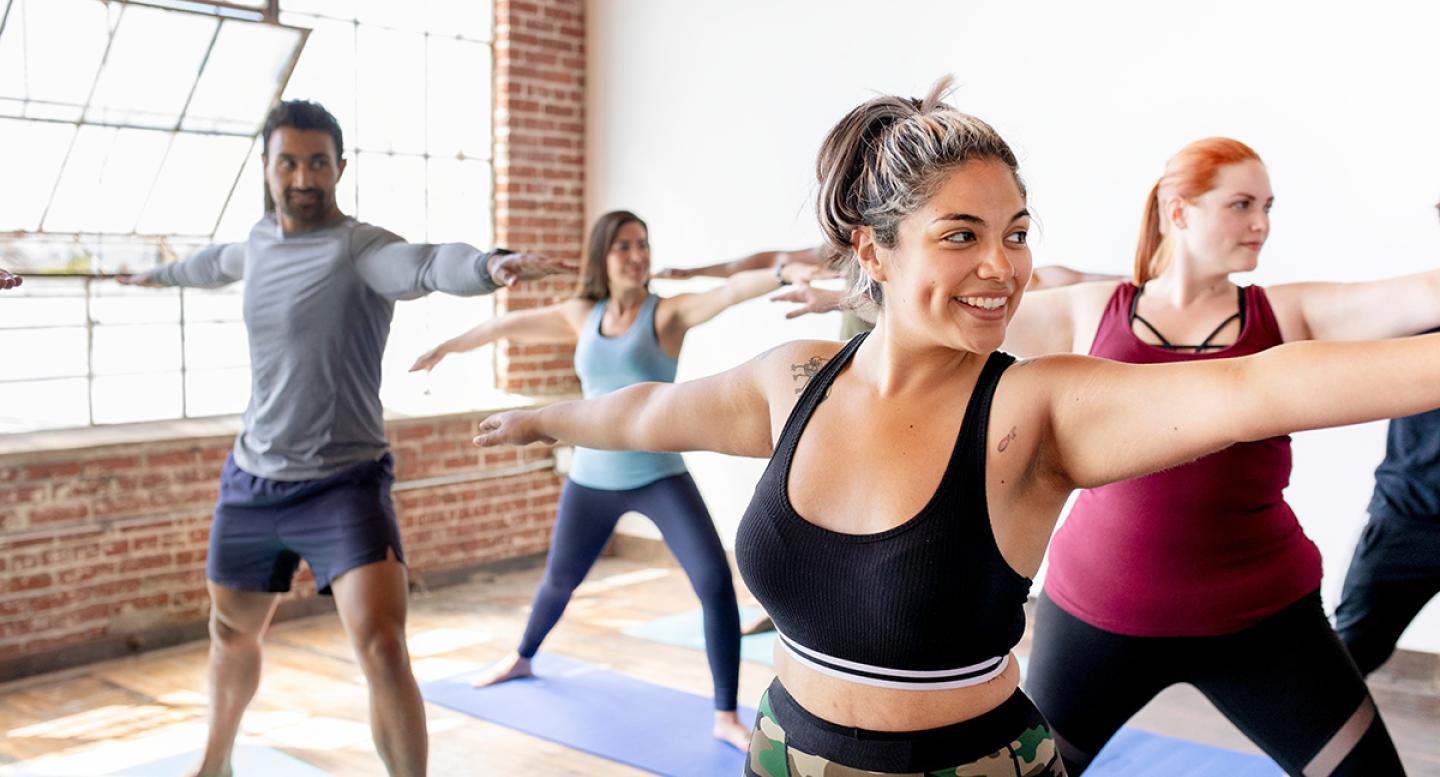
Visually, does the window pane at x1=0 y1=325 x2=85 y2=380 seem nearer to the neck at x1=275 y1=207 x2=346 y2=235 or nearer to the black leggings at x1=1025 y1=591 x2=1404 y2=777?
the neck at x1=275 y1=207 x2=346 y2=235

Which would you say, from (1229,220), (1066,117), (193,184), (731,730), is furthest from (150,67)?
(1229,220)

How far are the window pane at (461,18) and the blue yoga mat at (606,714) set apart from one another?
9.24ft

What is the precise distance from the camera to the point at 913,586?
140 cm

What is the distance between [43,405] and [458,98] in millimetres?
2168

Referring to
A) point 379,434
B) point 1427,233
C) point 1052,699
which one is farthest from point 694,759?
point 1427,233

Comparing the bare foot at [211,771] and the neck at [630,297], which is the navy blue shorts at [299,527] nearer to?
the bare foot at [211,771]

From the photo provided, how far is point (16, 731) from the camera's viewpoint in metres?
3.85

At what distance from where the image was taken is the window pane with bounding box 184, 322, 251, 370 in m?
5.00

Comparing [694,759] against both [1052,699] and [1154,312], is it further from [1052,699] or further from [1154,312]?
[1154,312]

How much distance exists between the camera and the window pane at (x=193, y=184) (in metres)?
4.86

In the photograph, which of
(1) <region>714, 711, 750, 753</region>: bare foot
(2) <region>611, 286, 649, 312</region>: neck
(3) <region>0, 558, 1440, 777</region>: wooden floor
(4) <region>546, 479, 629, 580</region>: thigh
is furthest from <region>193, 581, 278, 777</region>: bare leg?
(2) <region>611, 286, 649, 312</region>: neck

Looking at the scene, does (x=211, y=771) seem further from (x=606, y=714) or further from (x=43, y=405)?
(x=43, y=405)

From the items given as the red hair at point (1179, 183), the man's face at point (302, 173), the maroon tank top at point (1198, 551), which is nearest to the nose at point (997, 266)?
the maroon tank top at point (1198, 551)

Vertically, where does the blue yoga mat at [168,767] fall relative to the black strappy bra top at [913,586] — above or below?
below
